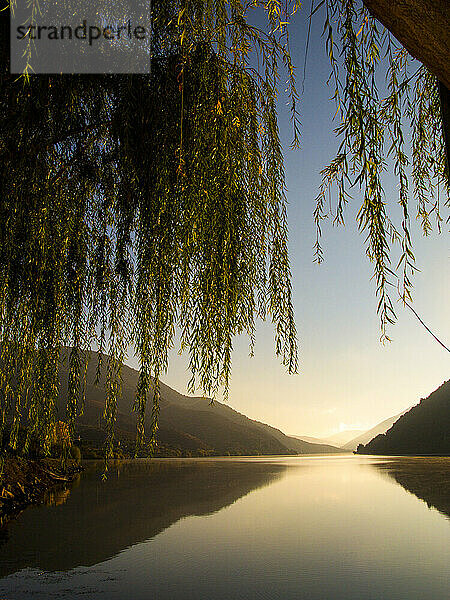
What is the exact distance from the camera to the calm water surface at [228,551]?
723 centimetres

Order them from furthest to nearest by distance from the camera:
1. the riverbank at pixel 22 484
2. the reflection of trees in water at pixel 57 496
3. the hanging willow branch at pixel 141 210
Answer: the reflection of trees in water at pixel 57 496, the riverbank at pixel 22 484, the hanging willow branch at pixel 141 210

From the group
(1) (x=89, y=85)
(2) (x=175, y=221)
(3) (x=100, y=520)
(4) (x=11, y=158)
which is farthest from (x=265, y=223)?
(3) (x=100, y=520)

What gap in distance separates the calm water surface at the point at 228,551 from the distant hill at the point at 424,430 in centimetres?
7231

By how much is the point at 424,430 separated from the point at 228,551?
85.3 meters

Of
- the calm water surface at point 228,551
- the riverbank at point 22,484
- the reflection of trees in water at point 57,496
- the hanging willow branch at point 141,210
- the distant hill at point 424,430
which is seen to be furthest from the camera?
the distant hill at point 424,430

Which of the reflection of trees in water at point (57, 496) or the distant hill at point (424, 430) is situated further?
the distant hill at point (424, 430)

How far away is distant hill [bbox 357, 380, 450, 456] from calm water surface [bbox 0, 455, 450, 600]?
72310 millimetres

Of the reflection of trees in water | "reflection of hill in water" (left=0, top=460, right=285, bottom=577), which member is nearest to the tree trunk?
"reflection of hill in water" (left=0, top=460, right=285, bottom=577)

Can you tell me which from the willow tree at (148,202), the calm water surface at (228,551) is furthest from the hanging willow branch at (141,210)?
the calm water surface at (228,551)

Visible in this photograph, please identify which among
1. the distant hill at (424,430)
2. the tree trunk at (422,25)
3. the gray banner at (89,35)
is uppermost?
the gray banner at (89,35)

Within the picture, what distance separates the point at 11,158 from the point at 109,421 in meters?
1.55

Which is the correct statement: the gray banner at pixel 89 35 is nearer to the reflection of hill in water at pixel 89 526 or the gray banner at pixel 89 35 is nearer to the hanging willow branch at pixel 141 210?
the hanging willow branch at pixel 141 210

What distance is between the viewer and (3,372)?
3.22 metres

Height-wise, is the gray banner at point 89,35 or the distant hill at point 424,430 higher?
the gray banner at point 89,35
